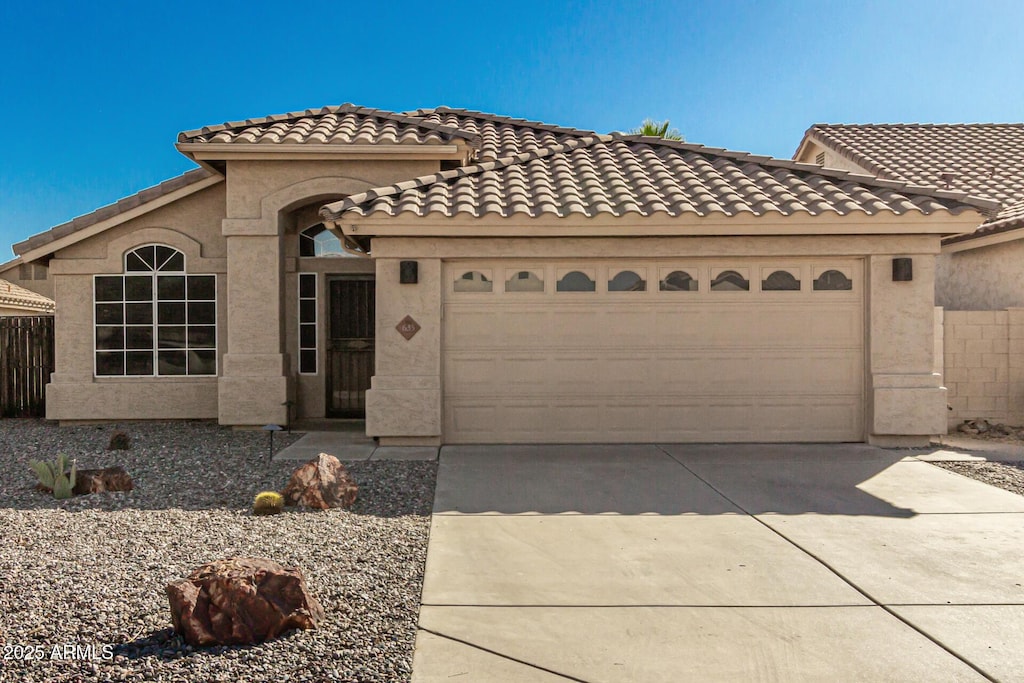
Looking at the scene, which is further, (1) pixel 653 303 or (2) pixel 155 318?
(2) pixel 155 318

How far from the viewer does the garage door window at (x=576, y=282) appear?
9461 mm

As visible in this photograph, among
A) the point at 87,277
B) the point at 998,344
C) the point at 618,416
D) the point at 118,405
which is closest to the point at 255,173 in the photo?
the point at 87,277

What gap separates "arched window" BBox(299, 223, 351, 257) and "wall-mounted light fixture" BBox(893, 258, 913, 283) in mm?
7948

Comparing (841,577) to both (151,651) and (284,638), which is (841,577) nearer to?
(284,638)

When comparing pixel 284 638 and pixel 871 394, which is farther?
pixel 871 394

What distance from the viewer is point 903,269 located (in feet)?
30.2

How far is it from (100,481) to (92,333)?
5.79 meters

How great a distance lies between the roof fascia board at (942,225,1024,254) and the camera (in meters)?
12.2

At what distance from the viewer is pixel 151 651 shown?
11.7 ft

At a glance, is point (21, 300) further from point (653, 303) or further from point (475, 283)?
point (653, 303)

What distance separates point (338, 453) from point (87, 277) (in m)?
5.91

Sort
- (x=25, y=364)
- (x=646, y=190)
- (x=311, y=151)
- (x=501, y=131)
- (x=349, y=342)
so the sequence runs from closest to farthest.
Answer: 1. (x=646, y=190)
2. (x=311, y=151)
3. (x=349, y=342)
4. (x=25, y=364)
5. (x=501, y=131)

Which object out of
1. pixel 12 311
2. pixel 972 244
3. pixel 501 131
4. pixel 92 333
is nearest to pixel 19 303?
pixel 12 311

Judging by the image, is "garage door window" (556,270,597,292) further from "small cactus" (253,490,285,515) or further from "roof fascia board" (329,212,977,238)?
"small cactus" (253,490,285,515)
